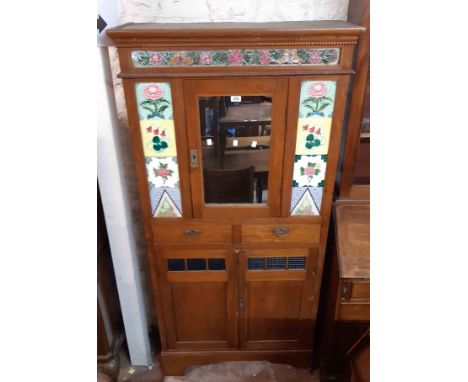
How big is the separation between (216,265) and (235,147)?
1.82 feet

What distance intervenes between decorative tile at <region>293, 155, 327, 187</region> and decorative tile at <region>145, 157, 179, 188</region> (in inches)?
18.2

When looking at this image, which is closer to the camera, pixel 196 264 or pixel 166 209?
pixel 166 209

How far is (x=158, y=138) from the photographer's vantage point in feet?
4.40

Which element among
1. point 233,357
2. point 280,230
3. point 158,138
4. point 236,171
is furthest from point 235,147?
point 233,357

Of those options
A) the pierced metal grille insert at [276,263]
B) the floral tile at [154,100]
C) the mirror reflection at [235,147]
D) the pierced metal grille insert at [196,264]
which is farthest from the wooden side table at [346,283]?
the floral tile at [154,100]

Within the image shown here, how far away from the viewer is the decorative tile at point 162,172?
1385 mm

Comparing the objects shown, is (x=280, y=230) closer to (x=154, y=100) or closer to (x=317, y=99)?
(x=317, y=99)

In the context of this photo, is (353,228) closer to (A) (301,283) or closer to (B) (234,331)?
(A) (301,283)

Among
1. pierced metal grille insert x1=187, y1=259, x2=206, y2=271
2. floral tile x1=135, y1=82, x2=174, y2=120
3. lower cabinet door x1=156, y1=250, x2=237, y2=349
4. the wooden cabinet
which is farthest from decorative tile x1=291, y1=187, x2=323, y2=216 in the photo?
floral tile x1=135, y1=82, x2=174, y2=120

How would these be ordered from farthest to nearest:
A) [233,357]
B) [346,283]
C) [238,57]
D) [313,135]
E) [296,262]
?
[233,357], [296,262], [346,283], [313,135], [238,57]

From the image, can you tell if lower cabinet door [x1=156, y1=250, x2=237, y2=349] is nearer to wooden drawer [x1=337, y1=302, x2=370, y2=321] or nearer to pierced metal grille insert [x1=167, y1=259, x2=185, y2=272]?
pierced metal grille insert [x1=167, y1=259, x2=185, y2=272]

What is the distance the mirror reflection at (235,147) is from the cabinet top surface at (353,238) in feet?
1.09

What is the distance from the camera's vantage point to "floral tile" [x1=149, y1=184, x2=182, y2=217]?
1.44m

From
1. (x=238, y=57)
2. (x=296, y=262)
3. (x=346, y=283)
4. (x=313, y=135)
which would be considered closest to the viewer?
(x=238, y=57)
